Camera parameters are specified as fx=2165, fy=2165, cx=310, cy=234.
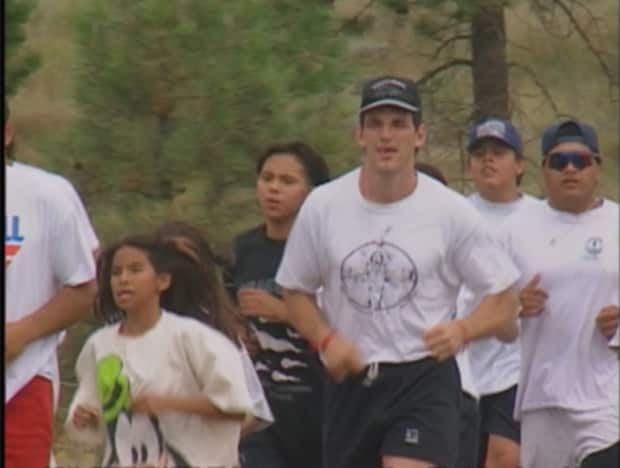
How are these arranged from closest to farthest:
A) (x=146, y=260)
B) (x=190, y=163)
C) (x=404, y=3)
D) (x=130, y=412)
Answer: (x=130, y=412), (x=146, y=260), (x=190, y=163), (x=404, y=3)

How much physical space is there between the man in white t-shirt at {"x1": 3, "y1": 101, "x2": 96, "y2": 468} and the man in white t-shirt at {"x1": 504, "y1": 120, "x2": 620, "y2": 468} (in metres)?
1.96

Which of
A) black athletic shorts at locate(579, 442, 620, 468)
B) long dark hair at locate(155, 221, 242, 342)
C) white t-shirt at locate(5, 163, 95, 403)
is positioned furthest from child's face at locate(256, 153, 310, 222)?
black athletic shorts at locate(579, 442, 620, 468)

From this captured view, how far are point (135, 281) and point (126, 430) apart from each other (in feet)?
1.88

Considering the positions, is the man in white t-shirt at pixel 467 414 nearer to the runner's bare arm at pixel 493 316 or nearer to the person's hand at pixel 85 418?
the runner's bare arm at pixel 493 316

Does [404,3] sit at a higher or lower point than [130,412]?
higher

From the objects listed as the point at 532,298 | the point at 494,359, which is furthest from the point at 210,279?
the point at 494,359

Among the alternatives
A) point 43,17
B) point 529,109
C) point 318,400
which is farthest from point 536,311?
point 43,17

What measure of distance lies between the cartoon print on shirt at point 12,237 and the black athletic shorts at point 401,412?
1.27 meters

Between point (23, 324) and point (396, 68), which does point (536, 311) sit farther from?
point (396, 68)

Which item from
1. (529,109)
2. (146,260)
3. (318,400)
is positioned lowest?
(318,400)

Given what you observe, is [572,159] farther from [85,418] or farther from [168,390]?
[85,418]

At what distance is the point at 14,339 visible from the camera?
7.73 meters

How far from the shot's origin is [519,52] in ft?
37.1

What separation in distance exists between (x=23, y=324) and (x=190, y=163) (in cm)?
286
